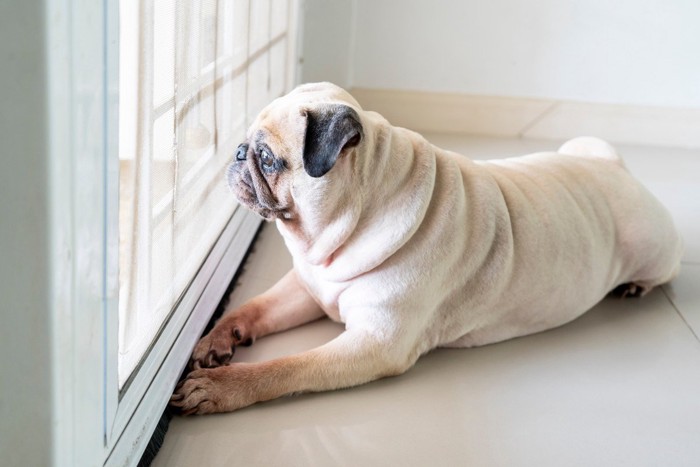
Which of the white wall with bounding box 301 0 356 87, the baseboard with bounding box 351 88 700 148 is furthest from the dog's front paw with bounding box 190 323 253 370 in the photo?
the baseboard with bounding box 351 88 700 148

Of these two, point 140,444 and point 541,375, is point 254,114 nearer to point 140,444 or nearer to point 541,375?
point 541,375

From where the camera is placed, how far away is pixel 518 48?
3.51m

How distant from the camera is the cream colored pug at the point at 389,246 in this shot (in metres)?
1.58

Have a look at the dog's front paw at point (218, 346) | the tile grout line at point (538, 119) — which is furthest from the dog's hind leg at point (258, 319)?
the tile grout line at point (538, 119)

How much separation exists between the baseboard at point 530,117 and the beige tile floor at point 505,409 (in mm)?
1521

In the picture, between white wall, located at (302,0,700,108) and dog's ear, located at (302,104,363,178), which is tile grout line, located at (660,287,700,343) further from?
white wall, located at (302,0,700,108)

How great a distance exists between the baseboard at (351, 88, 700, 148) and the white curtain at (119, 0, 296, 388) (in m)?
1.45

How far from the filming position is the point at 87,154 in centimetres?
100

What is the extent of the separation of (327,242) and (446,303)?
0.28 m

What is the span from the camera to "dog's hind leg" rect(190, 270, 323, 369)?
5.67 feet

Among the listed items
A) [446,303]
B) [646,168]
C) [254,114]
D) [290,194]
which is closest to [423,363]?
[446,303]

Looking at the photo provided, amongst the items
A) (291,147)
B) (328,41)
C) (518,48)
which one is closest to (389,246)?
(291,147)

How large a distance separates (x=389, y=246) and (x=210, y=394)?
0.41 meters

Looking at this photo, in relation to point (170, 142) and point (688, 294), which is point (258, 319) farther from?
point (688, 294)
